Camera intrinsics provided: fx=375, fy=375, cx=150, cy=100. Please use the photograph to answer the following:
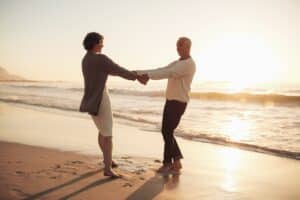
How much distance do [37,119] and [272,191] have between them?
8.95 meters

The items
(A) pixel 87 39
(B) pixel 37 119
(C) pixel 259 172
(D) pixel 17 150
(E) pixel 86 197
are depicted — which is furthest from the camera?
(B) pixel 37 119

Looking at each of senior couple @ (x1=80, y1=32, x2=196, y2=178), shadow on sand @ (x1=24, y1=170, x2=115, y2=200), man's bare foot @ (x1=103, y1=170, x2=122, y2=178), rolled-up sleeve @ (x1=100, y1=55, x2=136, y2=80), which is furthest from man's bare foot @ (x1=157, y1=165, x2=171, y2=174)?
rolled-up sleeve @ (x1=100, y1=55, x2=136, y2=80)

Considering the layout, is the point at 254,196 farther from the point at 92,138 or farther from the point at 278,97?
the point at 278,97

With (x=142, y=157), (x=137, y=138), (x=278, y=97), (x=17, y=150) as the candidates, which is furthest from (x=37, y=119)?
(x=278, y=97)

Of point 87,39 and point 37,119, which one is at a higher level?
point 87,39

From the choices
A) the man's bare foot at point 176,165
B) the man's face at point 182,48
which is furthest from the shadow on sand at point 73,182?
the man's face at point 182,48

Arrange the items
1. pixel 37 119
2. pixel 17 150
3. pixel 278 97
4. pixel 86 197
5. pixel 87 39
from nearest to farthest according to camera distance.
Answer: pixel 86 197, pixel 87 39, pixel 17 150, pixel 37 119, pixel 278 97

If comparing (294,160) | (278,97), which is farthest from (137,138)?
(278,97)

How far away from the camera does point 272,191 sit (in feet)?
16.4

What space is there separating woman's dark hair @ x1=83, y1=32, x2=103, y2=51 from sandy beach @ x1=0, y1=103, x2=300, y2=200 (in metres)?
1.80

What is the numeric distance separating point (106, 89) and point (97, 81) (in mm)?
241

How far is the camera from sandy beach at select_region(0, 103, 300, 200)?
182 inches

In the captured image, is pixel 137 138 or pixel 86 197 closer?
pixel 86 197

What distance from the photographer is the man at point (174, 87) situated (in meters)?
5.62
